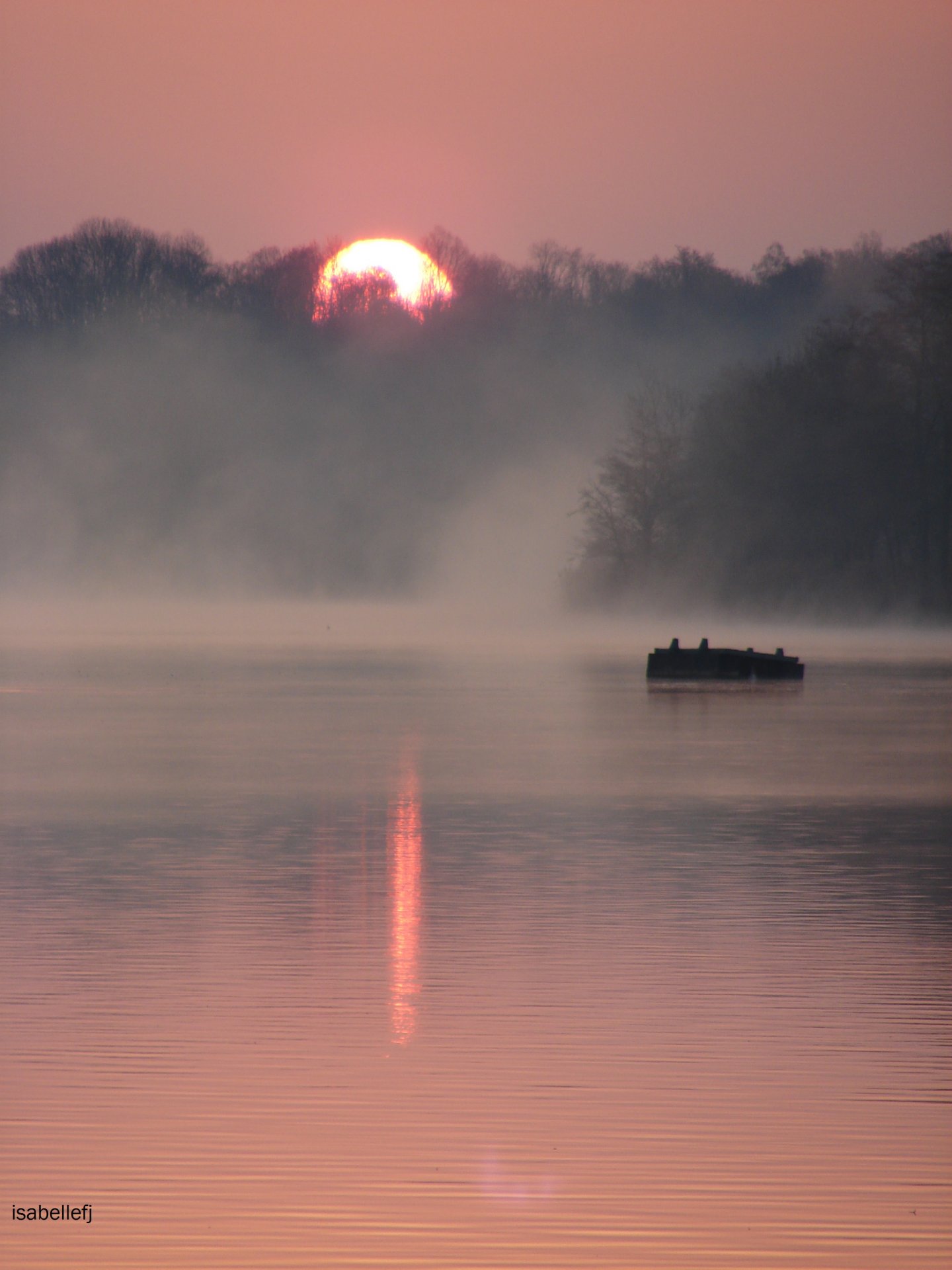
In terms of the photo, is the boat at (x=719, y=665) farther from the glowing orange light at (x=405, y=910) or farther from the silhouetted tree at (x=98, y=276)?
the silhouetted tree at (x=98, y=276)

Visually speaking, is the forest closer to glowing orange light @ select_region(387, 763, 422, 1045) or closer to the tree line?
the tree line

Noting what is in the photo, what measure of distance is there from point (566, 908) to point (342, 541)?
104 meters

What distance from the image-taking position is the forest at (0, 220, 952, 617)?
71312 millimetres

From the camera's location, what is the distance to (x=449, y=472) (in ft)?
369

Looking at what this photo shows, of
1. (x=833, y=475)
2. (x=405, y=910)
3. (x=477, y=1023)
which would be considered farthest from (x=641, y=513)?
(x=477, y=1023)

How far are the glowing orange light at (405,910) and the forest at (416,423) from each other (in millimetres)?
53382

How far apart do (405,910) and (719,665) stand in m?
29.5

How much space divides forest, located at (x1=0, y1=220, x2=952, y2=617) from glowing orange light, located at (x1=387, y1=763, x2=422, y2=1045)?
53382 mm

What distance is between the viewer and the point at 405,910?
12.0m

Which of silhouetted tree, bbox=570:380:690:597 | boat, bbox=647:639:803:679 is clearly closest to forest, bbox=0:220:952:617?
silhouetted tree, bbox=570:380:690:597

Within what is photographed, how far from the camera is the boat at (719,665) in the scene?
40156 mm

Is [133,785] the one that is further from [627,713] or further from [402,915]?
[627,713]

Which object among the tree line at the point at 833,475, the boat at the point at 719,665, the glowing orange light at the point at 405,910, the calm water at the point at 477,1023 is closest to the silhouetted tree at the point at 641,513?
the tree line at the point at 833,475

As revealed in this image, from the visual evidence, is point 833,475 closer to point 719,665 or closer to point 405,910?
point 719,665
